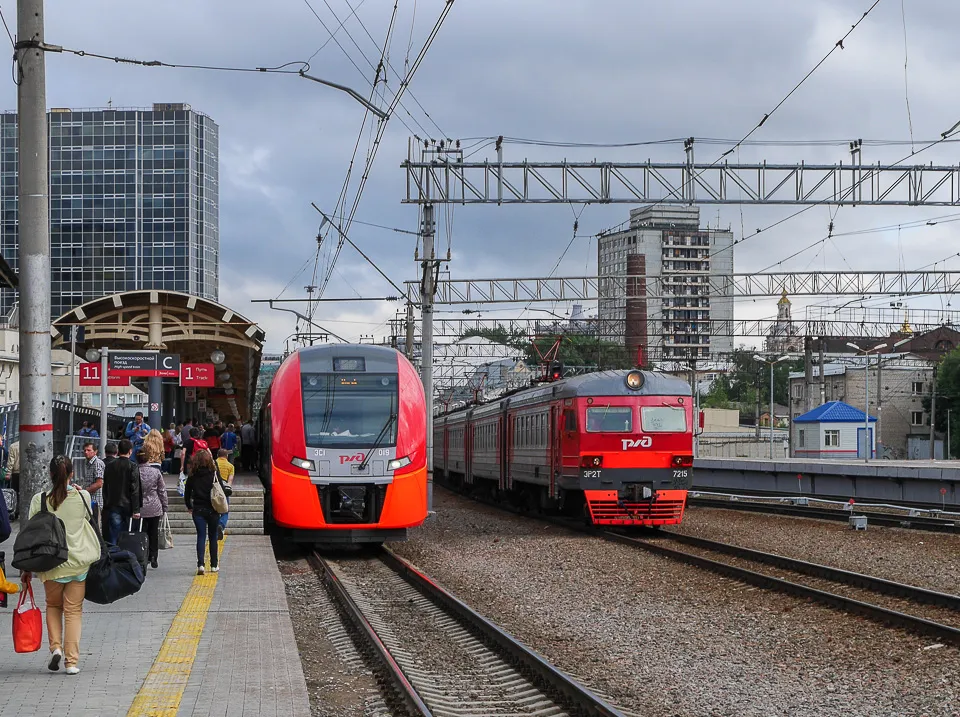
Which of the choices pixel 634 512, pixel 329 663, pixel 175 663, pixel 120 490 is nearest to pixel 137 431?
pixel 634 512

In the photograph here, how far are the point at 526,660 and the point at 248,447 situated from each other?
2541 cm

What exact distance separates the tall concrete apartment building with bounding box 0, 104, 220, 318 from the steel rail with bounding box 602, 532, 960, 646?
123 m

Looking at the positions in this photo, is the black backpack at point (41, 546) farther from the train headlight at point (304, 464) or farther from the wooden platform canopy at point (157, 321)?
the wooden platform canopy at point (157, 321)

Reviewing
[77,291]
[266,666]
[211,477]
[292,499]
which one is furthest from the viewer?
[77,291]

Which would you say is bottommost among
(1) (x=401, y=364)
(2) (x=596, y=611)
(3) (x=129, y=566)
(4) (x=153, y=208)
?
(2) (x=596, y=611)

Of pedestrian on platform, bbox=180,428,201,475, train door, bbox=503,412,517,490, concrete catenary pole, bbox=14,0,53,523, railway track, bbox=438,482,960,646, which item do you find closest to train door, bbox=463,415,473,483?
train door, bbox=503,412,517,490

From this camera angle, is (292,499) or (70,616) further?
(292,499)

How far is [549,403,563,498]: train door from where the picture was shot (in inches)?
888

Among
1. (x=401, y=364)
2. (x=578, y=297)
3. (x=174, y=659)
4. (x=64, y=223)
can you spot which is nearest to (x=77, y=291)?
(x=64, y=223)

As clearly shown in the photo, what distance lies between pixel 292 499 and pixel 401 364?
2.72 metres

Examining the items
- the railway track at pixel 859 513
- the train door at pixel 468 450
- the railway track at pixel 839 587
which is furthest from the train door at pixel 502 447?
the railway track at pixel 839 587

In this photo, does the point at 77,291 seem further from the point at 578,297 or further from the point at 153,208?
the point at 578,297

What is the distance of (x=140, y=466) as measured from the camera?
1505 cm

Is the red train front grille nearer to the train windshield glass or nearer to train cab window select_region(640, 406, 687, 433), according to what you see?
train cab window select_region(640, 406, 687, 433)
